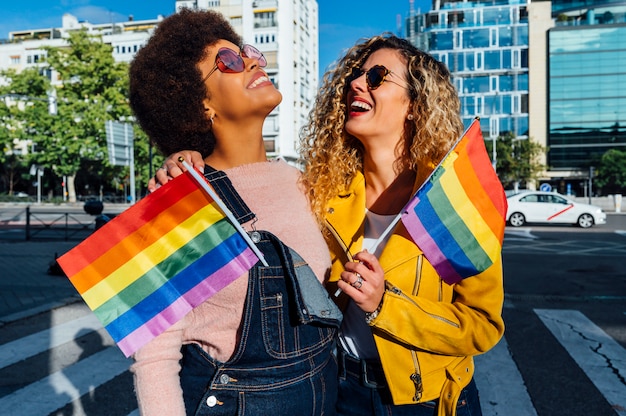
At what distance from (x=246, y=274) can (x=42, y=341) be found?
16.8 ft

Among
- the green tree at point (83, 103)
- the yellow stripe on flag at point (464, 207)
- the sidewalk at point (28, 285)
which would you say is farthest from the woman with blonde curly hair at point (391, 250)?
the green tree at point (83, 103)

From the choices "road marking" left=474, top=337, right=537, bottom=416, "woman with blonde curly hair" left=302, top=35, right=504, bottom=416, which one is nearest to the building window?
"road marking" left=474, top=337, right=537, bottom=416

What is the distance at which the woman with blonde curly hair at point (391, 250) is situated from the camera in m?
1.78

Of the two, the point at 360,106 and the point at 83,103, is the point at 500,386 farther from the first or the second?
the point at 83,103

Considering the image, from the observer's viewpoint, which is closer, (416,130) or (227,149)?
(227,149)

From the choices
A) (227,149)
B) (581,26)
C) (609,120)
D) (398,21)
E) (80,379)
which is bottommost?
(80,379)

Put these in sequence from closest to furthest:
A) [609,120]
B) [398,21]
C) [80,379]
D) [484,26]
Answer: [80,379] < [609,120] < [484,26] < [398,21]

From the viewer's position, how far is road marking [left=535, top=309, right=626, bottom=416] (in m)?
4.46

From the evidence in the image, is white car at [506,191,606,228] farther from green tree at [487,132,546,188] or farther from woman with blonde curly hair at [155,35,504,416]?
green tree at [487,132,546,188]

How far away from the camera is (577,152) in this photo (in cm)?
7312

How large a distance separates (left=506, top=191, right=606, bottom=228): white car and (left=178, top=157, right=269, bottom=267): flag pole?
21464 mm

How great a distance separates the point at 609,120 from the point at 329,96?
8121cm

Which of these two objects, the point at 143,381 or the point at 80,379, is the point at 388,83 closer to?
the point at 143,381

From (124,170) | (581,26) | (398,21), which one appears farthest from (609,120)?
(124,170)
